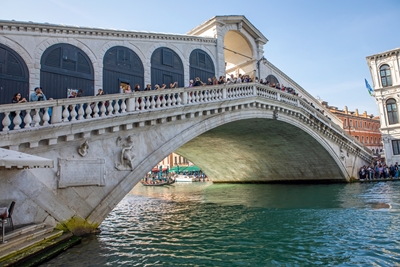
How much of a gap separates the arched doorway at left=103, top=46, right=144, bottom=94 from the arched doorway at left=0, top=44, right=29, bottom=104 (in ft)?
8.67

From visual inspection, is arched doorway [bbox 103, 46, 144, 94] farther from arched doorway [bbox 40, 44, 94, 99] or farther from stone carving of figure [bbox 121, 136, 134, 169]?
stone carving of figure [bbox 121, 136, 134, 169]

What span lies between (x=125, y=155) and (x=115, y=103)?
157cm

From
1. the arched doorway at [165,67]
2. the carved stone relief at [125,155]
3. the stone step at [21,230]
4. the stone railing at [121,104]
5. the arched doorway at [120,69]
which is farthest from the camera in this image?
the arched doorway at [165,67]

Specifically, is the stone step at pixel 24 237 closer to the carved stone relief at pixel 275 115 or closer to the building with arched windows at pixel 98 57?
the building with arched windows at pixel 98 57

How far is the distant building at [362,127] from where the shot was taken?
39.0 meters

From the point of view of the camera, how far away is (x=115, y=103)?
8.66 m

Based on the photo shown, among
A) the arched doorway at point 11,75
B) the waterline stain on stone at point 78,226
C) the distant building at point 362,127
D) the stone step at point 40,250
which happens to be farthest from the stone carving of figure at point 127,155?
the distant building at point 362,127

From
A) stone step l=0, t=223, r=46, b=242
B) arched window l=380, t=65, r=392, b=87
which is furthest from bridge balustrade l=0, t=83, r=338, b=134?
arched window l=380, t=65, r=392, b=87

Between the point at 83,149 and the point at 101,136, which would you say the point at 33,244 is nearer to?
the point at 83,149

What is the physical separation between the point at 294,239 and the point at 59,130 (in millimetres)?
6336

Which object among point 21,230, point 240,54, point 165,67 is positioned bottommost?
point 21,230

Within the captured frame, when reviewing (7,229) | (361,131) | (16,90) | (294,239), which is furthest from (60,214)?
(361,131)

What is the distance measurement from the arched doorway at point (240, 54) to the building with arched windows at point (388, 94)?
14484 mm

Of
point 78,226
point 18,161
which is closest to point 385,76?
point 78,226
